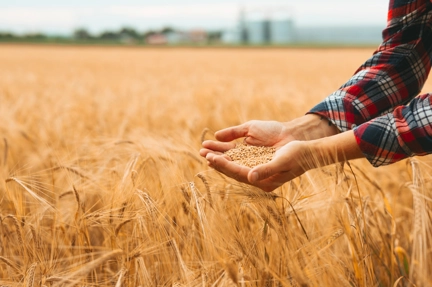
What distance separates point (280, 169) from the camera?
1.21 metres

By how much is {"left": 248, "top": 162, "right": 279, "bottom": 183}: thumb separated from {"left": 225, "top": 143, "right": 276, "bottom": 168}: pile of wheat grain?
11cm

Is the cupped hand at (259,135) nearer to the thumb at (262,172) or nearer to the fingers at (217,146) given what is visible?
the fingers at (217,146)

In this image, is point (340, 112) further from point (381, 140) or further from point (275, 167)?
point (275, 167)

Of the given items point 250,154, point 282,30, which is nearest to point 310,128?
point 250,154

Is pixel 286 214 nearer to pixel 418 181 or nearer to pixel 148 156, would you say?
pixel 418 181

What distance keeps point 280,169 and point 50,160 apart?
1.33 metres

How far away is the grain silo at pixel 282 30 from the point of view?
8315cm

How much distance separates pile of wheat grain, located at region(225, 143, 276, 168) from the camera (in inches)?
52.9

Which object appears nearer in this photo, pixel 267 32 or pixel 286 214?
pixel 286 214

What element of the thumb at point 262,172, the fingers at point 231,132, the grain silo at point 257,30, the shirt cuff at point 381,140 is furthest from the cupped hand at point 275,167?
the grain silo at point 257,30

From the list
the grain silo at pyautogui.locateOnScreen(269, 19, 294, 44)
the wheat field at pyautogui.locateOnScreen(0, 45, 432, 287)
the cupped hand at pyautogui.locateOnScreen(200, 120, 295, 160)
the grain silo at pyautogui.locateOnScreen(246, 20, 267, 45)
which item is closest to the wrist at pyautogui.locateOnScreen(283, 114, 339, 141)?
the cupped hand at pyautogui.locateOnScreen(200, 120, 295, 160)

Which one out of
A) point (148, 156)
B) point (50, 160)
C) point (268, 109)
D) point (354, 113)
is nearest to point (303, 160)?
point (354, 113)

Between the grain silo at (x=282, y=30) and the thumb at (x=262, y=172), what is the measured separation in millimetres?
83892

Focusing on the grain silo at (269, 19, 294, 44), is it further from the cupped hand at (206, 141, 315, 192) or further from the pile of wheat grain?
the cupped hand at (206, 141, 315, 192)
